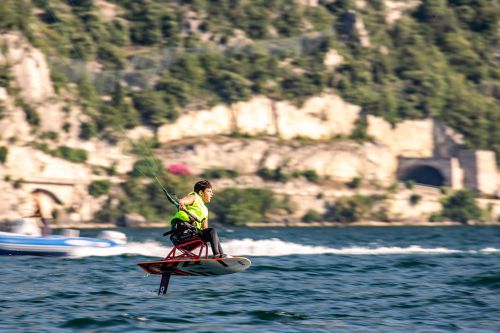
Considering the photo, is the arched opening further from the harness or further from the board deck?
the harness

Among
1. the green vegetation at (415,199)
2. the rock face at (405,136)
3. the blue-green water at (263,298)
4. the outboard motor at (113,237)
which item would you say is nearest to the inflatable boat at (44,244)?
the outboard motor at (113,237)

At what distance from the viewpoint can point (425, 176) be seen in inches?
5576

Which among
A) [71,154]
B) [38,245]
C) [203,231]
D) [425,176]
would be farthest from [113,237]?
[425,176]

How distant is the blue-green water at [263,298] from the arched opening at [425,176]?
102m

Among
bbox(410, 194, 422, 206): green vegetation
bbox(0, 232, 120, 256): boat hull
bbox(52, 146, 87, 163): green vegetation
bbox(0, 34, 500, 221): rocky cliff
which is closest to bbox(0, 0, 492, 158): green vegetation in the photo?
bbox(0, 34, 500, 221): rocky cliff

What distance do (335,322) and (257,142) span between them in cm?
11274

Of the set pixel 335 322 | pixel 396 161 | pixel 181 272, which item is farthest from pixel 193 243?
pixel 396 161

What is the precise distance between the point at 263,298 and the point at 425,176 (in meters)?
119

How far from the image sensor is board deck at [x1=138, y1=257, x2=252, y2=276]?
77.0 ft

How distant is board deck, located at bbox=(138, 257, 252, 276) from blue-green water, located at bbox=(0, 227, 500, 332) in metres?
0.79

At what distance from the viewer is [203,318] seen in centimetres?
2169

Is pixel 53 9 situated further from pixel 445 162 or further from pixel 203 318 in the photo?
pixel 203 318

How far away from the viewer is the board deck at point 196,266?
23.5 m

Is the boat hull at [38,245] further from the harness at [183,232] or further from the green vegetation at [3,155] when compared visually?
the green vegetation at [3,155]
